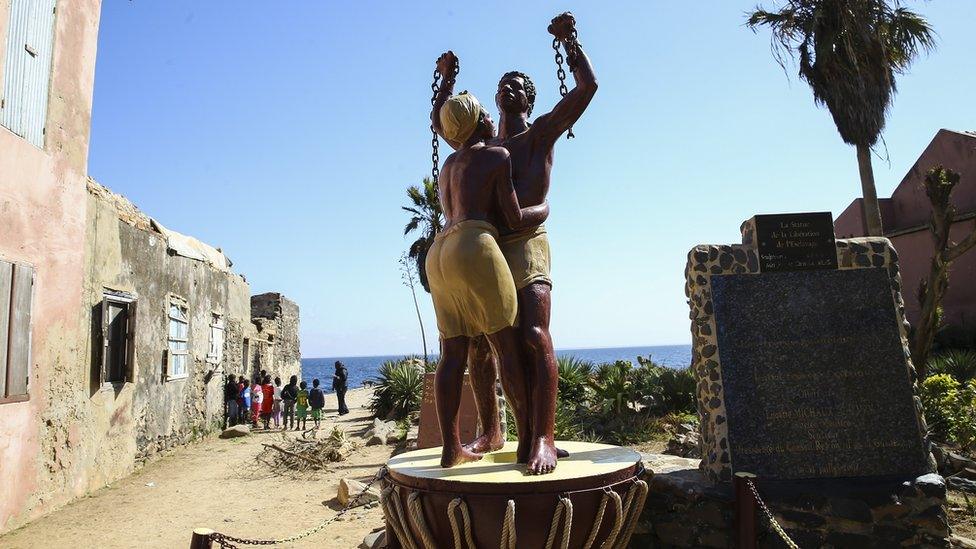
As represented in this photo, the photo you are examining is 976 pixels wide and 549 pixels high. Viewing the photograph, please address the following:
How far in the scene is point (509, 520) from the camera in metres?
2.41

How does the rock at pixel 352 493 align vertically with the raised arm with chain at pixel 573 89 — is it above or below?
below

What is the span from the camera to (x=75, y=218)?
6863mm

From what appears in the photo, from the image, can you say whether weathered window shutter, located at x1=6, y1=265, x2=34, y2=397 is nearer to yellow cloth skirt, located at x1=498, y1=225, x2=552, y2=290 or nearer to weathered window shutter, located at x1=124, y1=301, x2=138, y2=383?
weathered window shutter, located at x1=124, y1=301, x2=138, y2=383

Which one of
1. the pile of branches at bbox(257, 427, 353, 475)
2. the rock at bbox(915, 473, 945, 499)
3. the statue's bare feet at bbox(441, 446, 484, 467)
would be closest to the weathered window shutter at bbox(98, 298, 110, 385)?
the pile of branches at bbox(257, 427, 353, 475)

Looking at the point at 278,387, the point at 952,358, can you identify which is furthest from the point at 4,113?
the point at 952,358

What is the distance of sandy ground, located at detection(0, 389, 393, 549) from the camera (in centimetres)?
568

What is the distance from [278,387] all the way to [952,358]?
1425cm

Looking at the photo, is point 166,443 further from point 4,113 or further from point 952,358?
point 952,358

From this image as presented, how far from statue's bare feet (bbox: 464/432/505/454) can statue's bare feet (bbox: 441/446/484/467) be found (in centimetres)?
14

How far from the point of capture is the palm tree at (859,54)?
36.7 feet

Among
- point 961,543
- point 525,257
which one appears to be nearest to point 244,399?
point 525,257

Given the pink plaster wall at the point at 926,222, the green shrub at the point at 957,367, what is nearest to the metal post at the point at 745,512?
the green shrub at the point at 957,367

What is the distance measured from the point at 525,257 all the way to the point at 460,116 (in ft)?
2.44

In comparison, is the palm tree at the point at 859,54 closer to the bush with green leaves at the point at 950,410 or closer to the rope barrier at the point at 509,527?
the bush with green leaves at the point at 950,410
